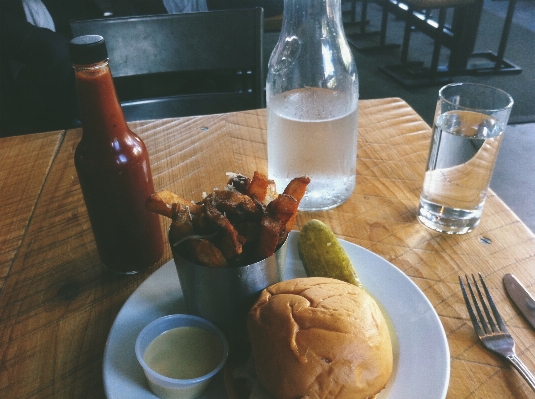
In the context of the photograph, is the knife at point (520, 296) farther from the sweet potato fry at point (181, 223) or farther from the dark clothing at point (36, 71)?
the dark clothing at point (36, 71)

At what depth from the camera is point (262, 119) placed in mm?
1204

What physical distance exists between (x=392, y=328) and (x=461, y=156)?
1.16 ft

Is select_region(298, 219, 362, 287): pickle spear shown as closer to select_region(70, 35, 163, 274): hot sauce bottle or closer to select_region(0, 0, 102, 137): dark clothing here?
select_region(70, 35, 163, 274): hot sauce bottle

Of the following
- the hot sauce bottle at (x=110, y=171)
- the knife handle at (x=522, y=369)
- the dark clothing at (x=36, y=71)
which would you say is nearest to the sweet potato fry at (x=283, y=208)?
the hot sauce bottle at (x=110, y=171)

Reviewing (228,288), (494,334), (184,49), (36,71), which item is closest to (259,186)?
(228,288)

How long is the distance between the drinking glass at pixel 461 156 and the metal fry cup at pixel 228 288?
0.36 metres

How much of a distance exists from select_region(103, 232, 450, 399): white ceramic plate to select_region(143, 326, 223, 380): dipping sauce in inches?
0.8

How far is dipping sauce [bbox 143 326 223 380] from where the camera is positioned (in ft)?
1.85

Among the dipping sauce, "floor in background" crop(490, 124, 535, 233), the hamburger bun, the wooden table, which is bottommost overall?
"floor in background" crop(490, 124, 535, 233)

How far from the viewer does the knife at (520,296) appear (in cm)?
65

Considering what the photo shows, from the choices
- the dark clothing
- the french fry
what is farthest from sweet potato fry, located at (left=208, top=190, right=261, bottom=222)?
the dark clothing

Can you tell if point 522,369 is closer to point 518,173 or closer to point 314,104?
point 314,104

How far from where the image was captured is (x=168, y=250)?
81cm

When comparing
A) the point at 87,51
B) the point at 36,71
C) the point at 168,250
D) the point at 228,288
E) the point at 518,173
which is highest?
the point at 87,51
